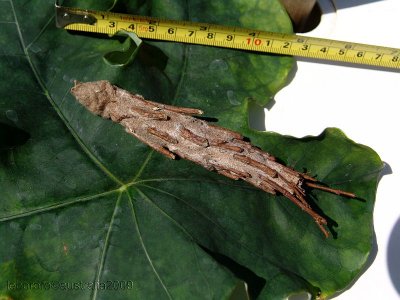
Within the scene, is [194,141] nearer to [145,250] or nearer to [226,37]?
[145,250]

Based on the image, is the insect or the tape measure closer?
the insect

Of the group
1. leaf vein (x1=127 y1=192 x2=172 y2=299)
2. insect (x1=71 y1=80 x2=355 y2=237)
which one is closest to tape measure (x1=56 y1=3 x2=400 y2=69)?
insect (x1=71 y1=80 x2=355 y2=237)

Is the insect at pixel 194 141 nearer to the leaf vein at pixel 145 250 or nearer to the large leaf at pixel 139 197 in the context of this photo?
the large leaf at pixel 139 197

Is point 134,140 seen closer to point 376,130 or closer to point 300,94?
point 300,94

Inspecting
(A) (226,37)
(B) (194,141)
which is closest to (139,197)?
(B) (194,141)

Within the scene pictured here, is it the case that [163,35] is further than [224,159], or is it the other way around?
[163,35]

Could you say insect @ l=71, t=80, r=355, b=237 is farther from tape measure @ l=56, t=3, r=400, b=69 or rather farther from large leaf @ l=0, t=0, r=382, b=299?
tape measure @ l=56, t=3, r=400, b=69

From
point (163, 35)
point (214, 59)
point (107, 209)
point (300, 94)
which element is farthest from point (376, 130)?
point (107, 209)
